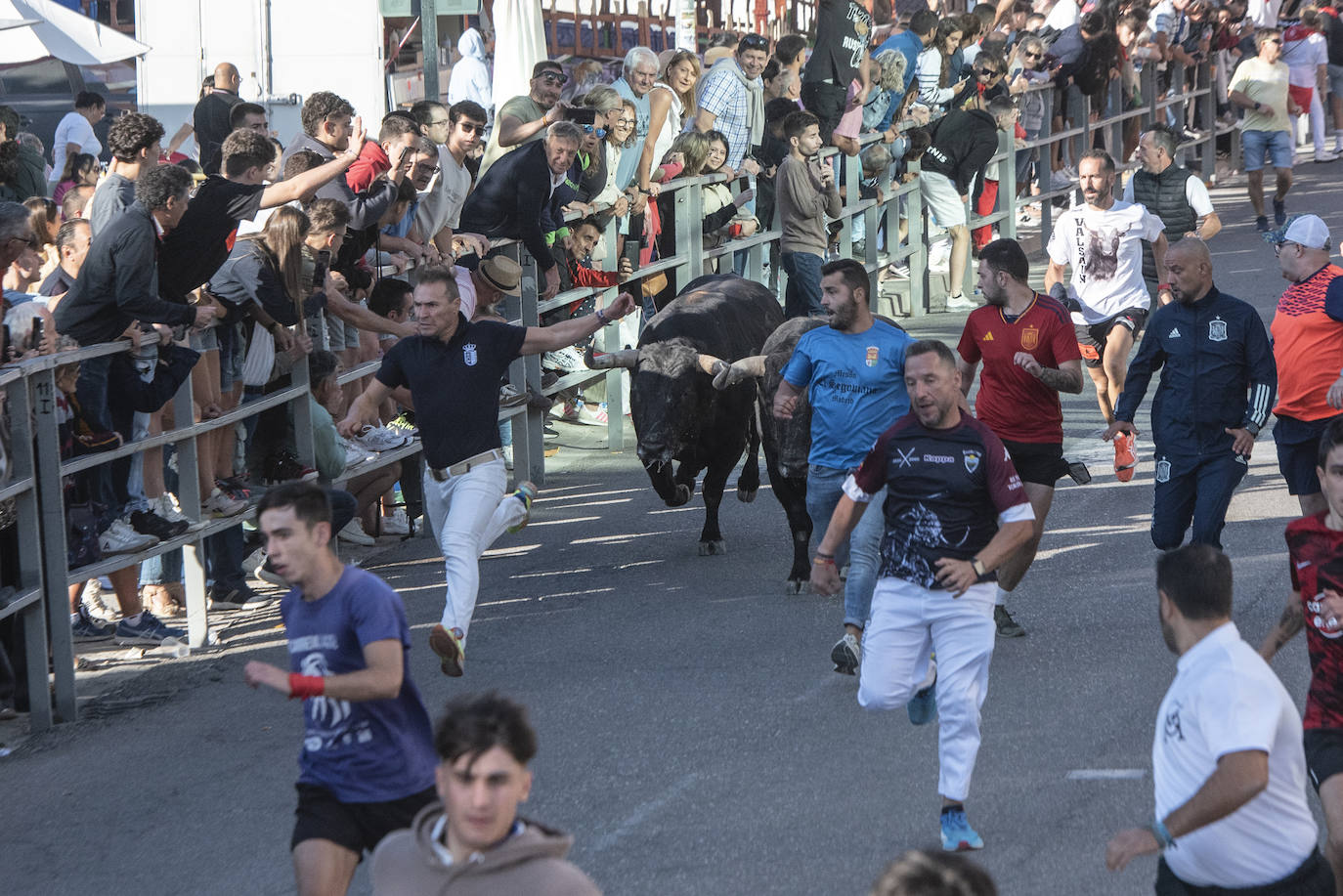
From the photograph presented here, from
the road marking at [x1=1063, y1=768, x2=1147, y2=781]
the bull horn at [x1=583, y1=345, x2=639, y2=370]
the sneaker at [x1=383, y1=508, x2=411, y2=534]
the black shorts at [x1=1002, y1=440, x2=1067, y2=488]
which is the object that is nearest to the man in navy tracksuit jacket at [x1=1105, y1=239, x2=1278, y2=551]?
the black shorts at [x1=1002, y1=440, x2=1067, y2=488]

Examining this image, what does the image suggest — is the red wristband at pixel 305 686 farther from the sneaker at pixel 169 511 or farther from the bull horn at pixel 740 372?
the bull horn at pixel 740 372

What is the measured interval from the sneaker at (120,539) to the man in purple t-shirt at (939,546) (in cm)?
390

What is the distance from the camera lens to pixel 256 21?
1878cm

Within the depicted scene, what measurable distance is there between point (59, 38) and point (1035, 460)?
1381cm

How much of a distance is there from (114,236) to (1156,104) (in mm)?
20862

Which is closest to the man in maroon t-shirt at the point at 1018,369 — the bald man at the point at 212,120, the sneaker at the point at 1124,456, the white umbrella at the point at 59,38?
the sneaker at the point at 1124,456

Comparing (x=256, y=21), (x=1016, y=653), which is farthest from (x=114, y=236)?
(x=256, y=21)

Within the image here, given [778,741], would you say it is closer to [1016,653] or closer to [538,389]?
[1016,653]

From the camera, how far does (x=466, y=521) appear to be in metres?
8.43

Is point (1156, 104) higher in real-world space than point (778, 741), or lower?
higher

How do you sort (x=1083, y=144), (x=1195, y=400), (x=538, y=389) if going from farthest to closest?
(x=1083, y=144), (x=538, y=389), (x=1195, y=400)

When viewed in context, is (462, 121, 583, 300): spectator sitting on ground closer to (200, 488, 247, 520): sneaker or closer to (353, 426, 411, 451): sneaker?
(353, 426, 411, 451): sneaker

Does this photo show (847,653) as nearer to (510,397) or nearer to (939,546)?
(939,546)

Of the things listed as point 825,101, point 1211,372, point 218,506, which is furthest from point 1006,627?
point 825,101
